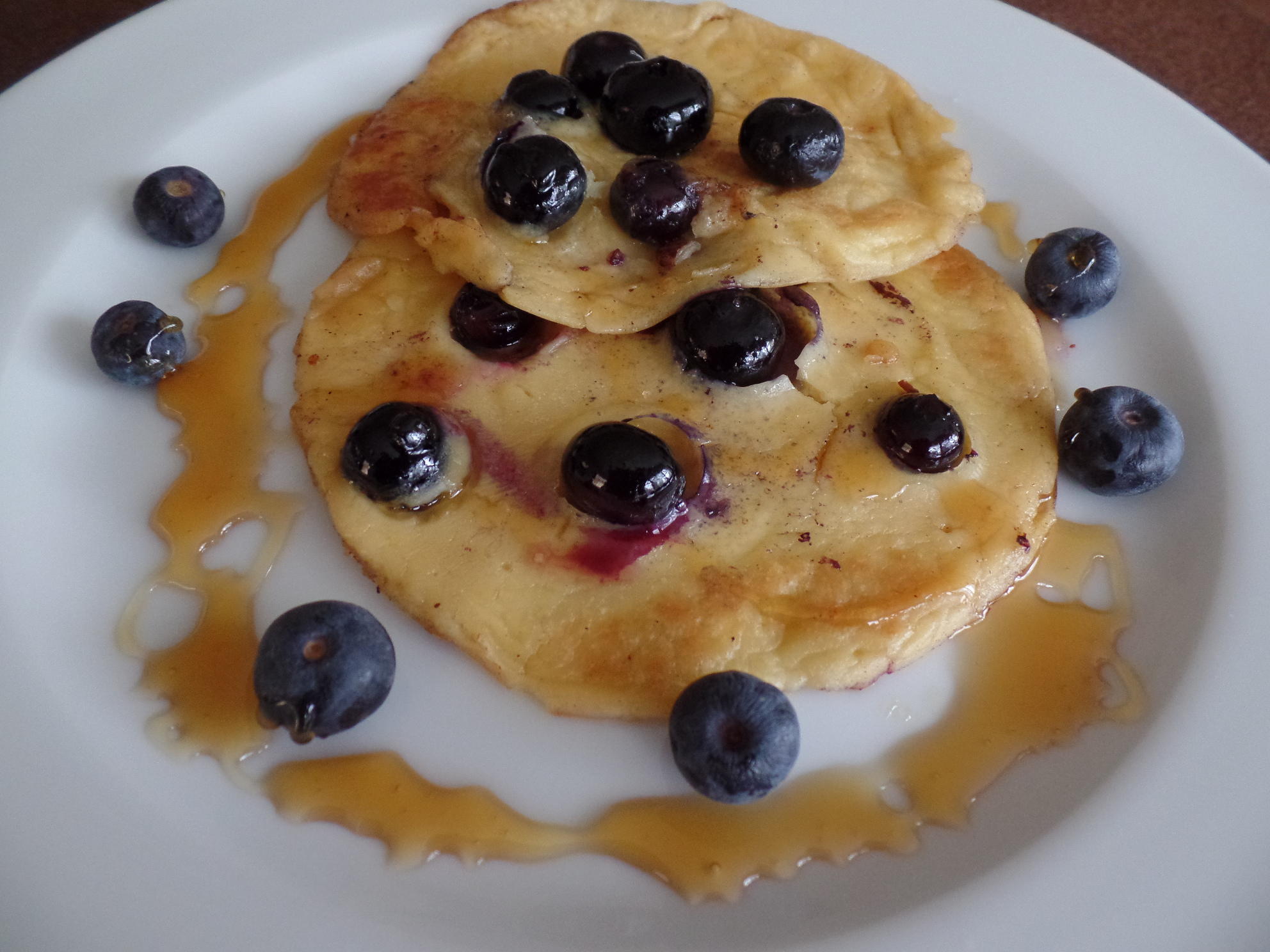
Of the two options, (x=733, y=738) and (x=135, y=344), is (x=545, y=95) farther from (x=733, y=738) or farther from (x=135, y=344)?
(x=733, y=738)

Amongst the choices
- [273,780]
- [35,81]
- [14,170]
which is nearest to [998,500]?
[273,780]

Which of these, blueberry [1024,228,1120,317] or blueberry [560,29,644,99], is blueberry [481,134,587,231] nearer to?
blueberry [560,29,644,99]

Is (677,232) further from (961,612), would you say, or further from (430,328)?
(961,612)

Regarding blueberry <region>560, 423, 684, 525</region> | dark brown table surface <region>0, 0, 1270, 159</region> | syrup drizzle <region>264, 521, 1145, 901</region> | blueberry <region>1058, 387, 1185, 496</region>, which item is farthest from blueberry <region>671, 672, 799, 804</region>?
dark brown table surface <region>0, 0, 1270, 159</region>

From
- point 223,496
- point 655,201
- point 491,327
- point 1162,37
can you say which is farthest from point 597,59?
point 1162,37

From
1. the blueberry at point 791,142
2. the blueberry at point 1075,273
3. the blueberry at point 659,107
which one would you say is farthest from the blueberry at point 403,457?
the blueberry at point 1075,273

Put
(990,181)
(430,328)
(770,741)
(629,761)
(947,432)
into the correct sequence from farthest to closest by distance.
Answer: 1. (990,181)
2. (430,328)
3. (947,432)
4. (629,761)
5. (770,741)

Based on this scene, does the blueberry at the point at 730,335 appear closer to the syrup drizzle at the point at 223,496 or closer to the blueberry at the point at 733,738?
the blueberry at the point at 733,738
